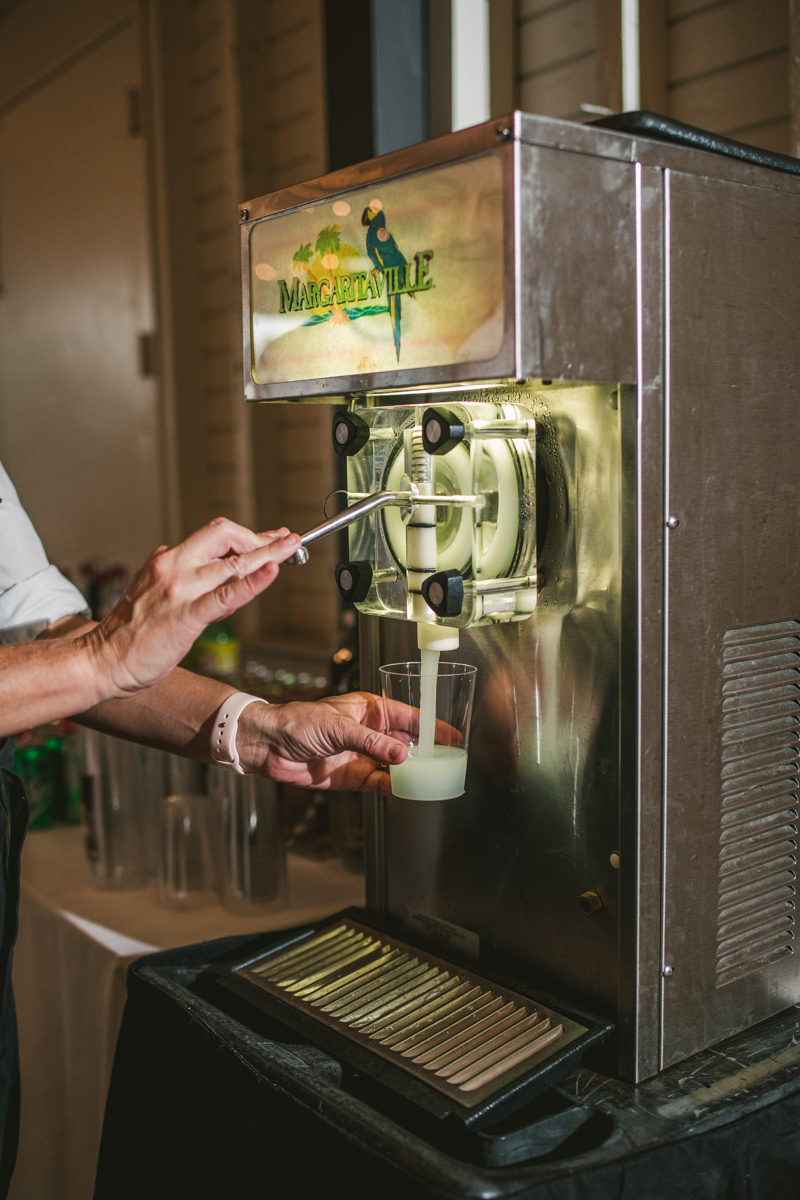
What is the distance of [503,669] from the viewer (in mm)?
1097

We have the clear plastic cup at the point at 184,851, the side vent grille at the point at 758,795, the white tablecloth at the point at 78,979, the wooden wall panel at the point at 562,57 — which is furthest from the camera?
the wooden wall panel at the point at 562,57

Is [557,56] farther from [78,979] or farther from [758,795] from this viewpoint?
[78,979]

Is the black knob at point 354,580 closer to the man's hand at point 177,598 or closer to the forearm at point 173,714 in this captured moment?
the man's hand at point 177,598

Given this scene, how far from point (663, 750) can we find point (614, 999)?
0.82 ft

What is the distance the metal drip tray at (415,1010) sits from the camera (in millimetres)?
927

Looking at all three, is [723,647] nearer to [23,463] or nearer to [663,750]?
[663,750]

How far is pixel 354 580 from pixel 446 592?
0.50ft

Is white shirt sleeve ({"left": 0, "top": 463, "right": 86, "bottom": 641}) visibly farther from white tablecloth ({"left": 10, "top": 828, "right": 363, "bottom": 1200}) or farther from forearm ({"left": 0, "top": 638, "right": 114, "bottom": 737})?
white tablecloth ({"left": 10, "top": 828, "right": 363, "bottom": 1200})

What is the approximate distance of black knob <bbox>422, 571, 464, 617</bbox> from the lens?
95 centimetres

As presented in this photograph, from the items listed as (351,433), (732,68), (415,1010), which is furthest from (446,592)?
(732,68)

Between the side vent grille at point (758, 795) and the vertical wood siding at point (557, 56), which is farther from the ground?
the vertical wood siding at point (557, 56)

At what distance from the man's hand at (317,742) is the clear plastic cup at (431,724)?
0.08 meters

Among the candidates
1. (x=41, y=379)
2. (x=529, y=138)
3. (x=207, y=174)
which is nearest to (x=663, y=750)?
(x=529, y=138)

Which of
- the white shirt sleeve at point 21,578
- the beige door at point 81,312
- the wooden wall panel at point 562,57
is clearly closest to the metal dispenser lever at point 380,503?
the white shirt sleeve at point 21,578
